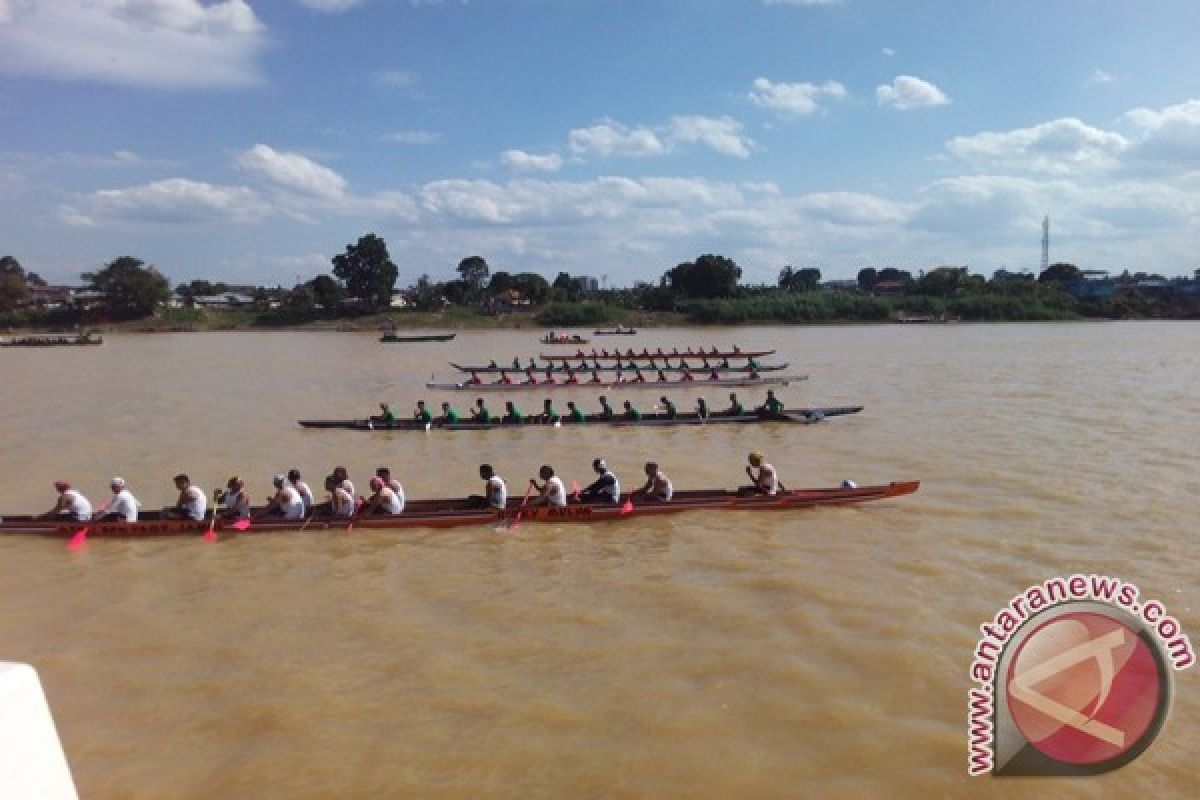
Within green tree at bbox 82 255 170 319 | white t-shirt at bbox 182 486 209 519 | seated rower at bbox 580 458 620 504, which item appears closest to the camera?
white t-shirt at bbox 182 486 209 519

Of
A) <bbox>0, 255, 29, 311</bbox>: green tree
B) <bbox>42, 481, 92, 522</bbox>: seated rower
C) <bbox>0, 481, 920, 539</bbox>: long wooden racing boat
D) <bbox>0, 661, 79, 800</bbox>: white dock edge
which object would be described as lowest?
<bbox>0, 481, 920, 539</bbox>: long wooden racing boat

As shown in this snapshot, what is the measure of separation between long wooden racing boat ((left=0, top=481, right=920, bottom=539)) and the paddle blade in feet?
0.13

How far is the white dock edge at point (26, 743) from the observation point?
7.46 feet

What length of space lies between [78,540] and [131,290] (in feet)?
264

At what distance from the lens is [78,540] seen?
41.5ft

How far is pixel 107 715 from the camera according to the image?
7680 mm

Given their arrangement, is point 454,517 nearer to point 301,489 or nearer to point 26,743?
point 301,489

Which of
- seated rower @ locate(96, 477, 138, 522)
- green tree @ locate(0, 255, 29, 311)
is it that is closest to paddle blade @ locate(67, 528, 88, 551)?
seated rower @ locate(96, 477, 138, 522)

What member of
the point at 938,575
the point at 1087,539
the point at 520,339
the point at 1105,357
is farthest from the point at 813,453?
the point at 520,339

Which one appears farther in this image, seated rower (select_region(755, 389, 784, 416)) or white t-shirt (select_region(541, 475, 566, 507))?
seated rower (select_region(755, 389, 784, 416))

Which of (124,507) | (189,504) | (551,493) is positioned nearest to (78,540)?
(124,507)

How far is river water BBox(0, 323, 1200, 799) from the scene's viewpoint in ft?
22.4

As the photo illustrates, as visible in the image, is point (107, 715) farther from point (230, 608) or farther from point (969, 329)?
point (969, 329)

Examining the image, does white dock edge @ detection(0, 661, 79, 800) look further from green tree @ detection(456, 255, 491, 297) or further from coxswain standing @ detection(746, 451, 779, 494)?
green tree @ detection(456, 255, 491, 297)
